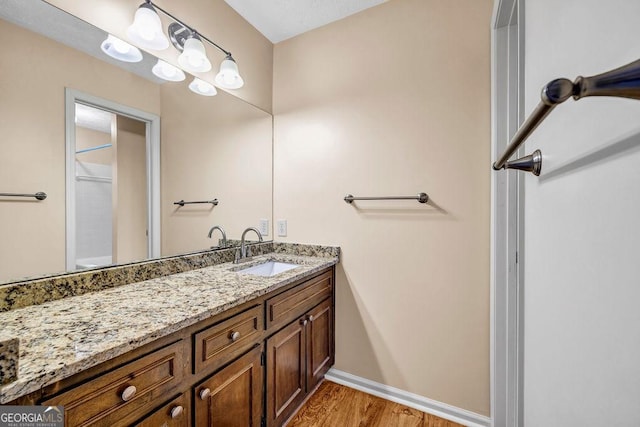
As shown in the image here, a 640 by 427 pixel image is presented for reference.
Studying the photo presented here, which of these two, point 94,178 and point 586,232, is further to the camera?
point 94,178

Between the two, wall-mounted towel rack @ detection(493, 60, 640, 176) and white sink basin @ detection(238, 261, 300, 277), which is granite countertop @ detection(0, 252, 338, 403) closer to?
white sink basin @ detection(238, 261, 300, 277)

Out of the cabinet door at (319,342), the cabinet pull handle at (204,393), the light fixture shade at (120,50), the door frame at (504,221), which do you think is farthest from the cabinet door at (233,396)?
the light fixture shade at (120,50)

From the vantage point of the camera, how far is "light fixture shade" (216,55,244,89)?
167cm

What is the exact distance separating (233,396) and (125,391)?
0.46m

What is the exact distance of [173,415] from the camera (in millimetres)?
834

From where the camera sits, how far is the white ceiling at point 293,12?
173cm

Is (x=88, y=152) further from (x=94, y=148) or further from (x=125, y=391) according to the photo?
(x=125, y=391)

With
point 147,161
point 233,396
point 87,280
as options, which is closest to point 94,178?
point 147,161

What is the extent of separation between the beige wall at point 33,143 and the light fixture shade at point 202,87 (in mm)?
526

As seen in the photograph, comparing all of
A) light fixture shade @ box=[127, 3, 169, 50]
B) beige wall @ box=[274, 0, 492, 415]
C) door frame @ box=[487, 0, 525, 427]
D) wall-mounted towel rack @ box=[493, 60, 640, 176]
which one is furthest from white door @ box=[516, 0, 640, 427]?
light fixture shade @ box=[127, 3, 169, 50]

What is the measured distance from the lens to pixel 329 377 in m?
1.90

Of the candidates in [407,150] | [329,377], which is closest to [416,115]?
[407,150]

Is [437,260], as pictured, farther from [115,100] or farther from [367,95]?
[115,100]

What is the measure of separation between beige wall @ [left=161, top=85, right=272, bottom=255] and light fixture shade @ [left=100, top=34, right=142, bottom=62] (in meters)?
0.19
